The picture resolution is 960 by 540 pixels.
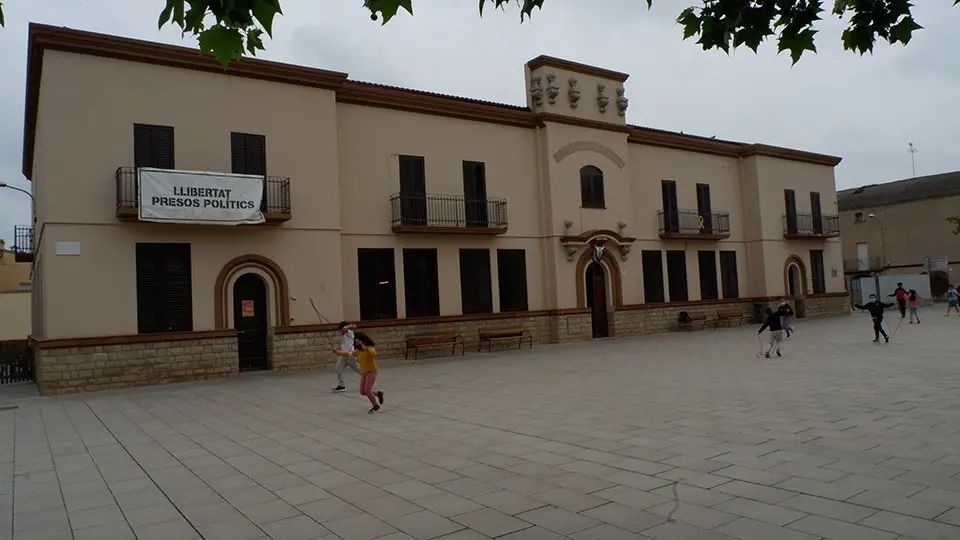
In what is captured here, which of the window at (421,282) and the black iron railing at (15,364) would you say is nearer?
the black iron railing at (15,364)

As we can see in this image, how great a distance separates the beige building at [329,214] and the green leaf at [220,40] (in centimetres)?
1232

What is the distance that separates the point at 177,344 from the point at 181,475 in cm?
974

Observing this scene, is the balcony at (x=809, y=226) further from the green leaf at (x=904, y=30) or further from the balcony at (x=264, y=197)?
the green leaf at (x=904, y=30)

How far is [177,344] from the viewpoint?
15.7 m

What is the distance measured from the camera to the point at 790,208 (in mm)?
31172

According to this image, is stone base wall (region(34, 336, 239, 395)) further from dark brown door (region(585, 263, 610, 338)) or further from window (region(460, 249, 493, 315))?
dark brown door (region(585, 263, 610, 338))

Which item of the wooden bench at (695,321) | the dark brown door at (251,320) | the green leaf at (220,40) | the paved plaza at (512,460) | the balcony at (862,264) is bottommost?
the paved plaza at (512,460)

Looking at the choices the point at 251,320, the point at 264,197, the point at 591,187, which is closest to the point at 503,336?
the point at 591,187

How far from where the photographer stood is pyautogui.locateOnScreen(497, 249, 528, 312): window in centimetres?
2197

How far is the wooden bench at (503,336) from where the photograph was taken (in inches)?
825

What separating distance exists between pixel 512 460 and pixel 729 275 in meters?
→ 24.7

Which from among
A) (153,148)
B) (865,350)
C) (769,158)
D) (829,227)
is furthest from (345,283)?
(829,227)

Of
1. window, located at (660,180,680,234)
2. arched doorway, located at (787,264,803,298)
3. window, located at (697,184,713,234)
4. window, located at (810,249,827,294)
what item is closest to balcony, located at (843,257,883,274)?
window, located at (810,249,827,294)

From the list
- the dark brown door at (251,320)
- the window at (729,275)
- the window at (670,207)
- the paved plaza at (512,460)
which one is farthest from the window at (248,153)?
the window at (729,275)
